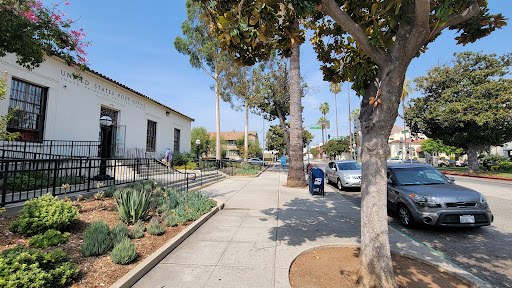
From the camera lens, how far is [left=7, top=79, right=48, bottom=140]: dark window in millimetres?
9266

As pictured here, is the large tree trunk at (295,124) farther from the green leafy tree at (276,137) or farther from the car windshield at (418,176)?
the green leafy tree at (276,137)

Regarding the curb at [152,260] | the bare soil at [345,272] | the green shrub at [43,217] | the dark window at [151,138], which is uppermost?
the dark window at [151,138]

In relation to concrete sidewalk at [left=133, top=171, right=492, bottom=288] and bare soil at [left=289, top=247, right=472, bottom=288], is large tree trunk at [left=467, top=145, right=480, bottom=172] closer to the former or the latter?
concrete sidewalk at [left=133, top=171, right=492, bottom=288]

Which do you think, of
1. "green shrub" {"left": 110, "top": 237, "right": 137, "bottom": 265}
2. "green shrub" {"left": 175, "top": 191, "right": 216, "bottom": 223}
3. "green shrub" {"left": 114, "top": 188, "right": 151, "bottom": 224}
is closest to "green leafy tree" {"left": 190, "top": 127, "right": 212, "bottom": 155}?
"green shrub" {"left": 175, "top": 191, "right": 216, "bottom": 223}

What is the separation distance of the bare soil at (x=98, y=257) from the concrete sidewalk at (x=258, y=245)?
0.35 metres

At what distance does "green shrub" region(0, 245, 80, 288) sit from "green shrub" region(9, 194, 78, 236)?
3.90 ft

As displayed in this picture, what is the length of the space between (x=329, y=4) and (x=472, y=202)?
528 cm

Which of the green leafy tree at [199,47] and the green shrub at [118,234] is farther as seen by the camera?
the green leafy tree at [199,47]

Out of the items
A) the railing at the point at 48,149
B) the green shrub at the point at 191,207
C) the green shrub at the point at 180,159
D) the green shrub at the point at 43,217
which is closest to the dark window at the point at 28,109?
the railing at the point at 48,149

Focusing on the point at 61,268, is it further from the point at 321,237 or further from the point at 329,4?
the point at 329,4

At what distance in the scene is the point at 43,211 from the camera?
404 centimetres

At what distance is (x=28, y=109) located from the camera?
9.74 metres

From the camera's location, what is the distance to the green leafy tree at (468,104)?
19828 mm

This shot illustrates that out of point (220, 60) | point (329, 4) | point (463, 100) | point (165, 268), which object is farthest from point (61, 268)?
point (463, 100)
